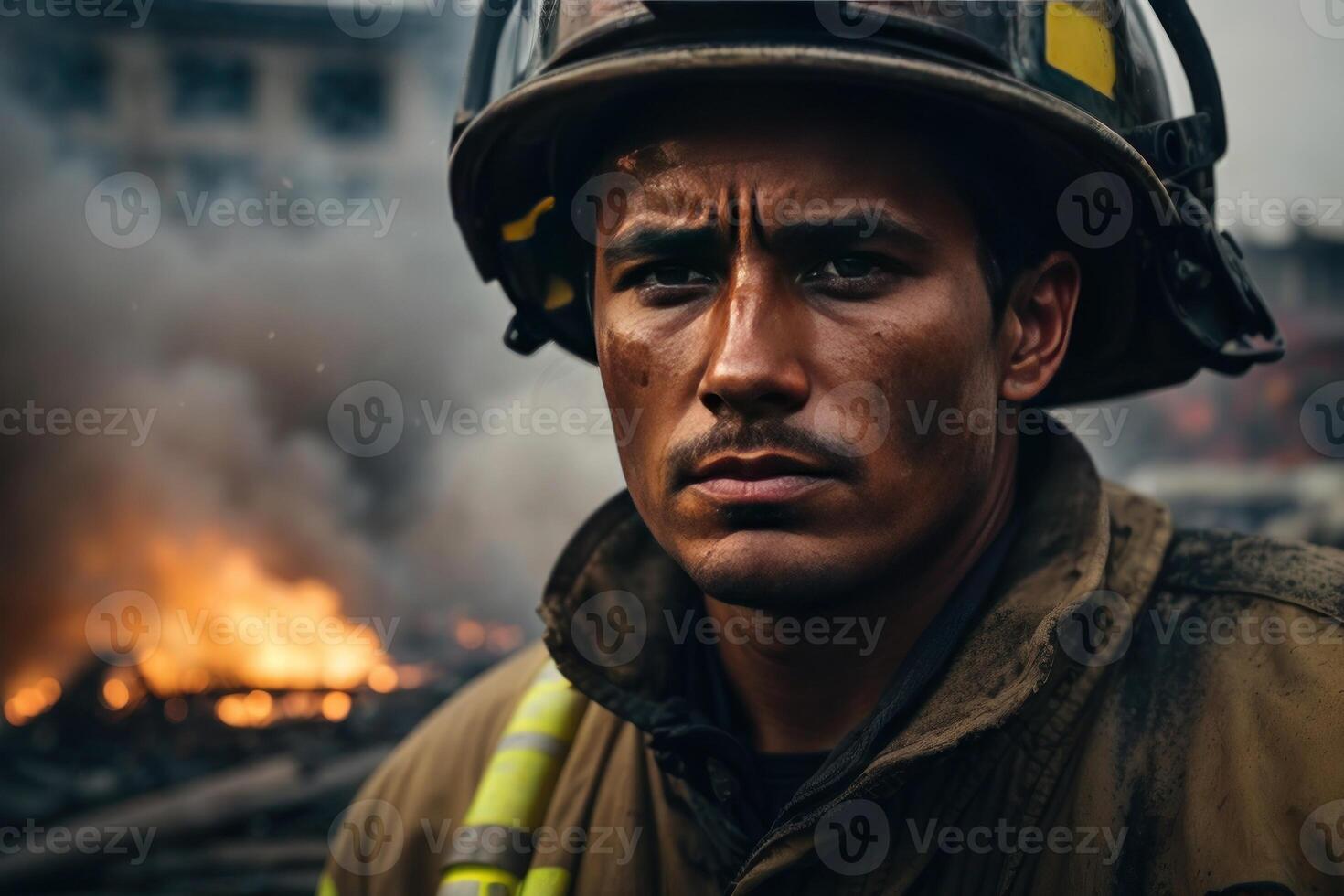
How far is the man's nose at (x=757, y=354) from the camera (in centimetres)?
176

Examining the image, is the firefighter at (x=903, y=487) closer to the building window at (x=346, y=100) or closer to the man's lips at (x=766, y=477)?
the man's lips at (x=766, y=477)

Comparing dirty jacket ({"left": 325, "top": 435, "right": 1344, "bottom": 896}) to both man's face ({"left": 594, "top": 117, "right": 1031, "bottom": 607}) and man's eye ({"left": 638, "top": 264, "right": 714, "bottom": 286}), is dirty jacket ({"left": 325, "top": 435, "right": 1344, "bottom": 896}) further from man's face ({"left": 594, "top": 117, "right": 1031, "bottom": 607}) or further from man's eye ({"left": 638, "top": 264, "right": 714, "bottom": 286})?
man's eye ({"left": 638, "top": 264, "right": 714, "bottom": 286})

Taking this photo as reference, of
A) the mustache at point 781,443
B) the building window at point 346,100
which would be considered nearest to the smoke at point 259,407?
the building window at point 346,100

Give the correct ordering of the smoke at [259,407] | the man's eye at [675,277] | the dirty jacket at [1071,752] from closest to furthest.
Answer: the dirty jacket at [1071,752], the man's eye at [675,277], the smoke at [259,407]

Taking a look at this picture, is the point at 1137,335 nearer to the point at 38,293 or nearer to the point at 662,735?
the point at 662,735

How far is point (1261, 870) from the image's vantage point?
1.65m

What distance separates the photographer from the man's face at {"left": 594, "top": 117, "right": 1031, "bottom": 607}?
1.80 metres

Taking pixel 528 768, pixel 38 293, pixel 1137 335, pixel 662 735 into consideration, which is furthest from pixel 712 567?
pixel 38 293

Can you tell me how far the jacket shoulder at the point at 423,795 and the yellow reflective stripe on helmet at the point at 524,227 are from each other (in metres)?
1.12

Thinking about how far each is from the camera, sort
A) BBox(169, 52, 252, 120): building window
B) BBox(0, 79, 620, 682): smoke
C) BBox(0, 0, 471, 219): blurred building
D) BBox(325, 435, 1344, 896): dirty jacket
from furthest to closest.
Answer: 1. BBox(169, 52, 252, 120): building window
2. BBox(0, 0, 471, 219): blurred building
3. BBox(0, 79, 620, 682): smoke
4. BBox(325, 435, 1344, 896): dirty jacket

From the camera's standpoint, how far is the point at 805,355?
1.81 meters

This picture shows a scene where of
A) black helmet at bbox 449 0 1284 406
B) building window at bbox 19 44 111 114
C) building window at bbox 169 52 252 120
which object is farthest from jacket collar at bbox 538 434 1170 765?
building window at bbox 169 52 252 120

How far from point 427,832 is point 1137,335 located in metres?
2.05

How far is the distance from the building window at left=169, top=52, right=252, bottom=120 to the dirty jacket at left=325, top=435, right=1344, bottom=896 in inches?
714
